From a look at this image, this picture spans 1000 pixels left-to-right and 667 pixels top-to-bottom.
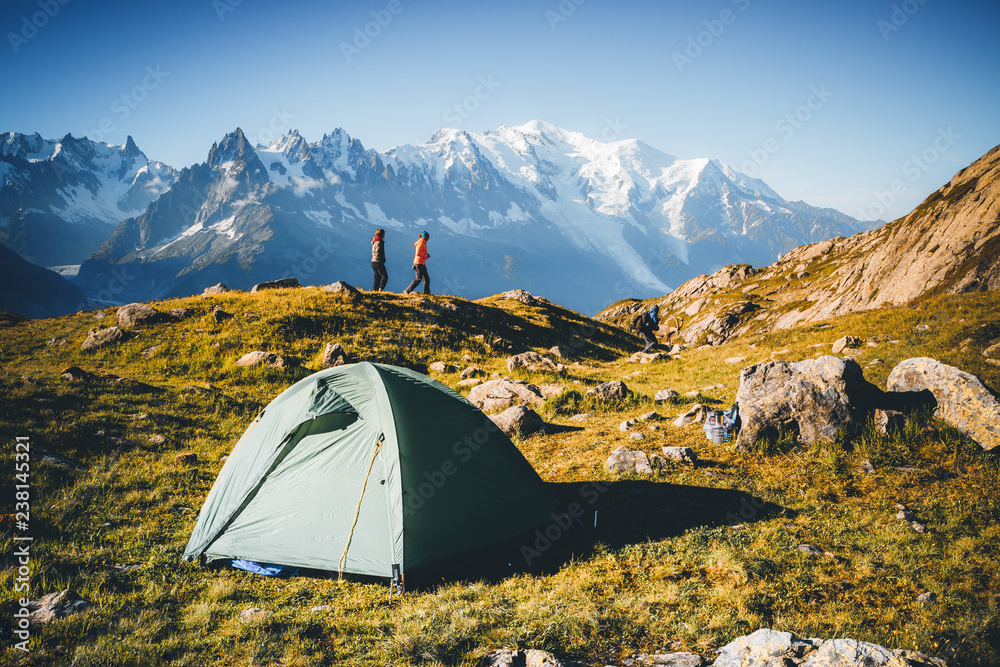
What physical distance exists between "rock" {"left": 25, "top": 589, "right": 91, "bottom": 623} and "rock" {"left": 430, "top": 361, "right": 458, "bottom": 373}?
52.2 feet

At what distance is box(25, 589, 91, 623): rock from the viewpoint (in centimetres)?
623

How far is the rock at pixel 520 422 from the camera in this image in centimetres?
1425

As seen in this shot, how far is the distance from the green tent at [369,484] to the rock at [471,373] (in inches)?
426

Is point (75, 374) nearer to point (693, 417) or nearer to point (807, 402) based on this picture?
point (693, 417)

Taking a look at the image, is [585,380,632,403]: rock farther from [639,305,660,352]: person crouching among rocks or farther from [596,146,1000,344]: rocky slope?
[596,146,1000,344]: rocky slope

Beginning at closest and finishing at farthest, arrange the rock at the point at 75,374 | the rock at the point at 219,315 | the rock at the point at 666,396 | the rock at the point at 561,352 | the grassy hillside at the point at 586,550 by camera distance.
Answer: the grassy hillside at the point at 586,550, the rock at the point at 75,374, the rock at the point at 666,396, the rock at the point at 219,315, the rock at the point at 561,352

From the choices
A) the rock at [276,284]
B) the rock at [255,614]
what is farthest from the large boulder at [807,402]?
the rock at [276,284]

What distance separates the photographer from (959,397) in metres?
10.8

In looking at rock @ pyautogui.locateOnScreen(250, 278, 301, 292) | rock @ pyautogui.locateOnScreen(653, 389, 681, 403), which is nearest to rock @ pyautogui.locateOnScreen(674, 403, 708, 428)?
rock @ pyautogui.locateOnScreen(653, 389, 681, 403)

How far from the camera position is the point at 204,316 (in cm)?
2464

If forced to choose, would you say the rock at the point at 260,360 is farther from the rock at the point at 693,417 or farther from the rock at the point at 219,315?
the rock at the point at 693,417

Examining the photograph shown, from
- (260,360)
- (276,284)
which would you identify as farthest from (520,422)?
(276,284)

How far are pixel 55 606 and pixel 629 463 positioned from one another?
1078cm

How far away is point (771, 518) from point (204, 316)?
88.6 ft
